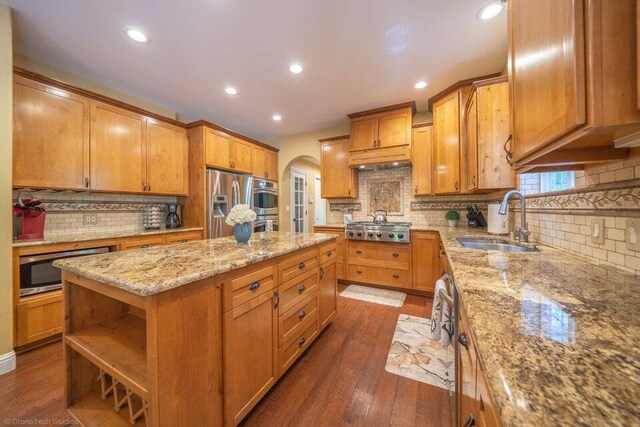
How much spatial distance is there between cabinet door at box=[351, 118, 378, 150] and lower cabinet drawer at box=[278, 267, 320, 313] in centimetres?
232

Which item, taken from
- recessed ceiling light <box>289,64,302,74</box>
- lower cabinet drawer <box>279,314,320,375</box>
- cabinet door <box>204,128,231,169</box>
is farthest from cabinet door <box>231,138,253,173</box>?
lower cabinet drawer <box>279,314,320,375</box>

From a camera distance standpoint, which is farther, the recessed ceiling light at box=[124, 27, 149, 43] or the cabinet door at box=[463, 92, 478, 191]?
the cabinet door at box=[463, 92, 478, 191]

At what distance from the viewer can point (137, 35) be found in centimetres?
206

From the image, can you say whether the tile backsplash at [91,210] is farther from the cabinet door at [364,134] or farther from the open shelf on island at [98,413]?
the cabinet door at [364,134]

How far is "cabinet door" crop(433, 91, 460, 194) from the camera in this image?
293 centimetres

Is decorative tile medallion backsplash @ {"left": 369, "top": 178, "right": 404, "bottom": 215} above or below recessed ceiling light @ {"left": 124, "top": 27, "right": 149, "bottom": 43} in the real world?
below

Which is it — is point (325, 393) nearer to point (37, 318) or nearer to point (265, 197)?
point (37, 318)

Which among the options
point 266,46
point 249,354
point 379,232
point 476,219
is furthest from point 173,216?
point 476,219

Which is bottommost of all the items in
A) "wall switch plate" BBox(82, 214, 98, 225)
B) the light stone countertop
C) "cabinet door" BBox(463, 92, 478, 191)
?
the light stone countertop

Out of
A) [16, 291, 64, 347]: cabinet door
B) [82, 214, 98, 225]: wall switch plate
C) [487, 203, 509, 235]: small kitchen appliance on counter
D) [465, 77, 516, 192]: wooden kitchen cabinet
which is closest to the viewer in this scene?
[16, 291, 64, 347]: cabinet door

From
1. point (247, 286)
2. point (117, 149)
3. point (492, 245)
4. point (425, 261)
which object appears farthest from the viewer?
point (425, 261)

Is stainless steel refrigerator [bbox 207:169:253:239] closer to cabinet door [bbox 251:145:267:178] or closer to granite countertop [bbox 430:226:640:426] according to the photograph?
cabinet door [bbox 251:145:267:178]

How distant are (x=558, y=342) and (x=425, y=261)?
2.85 metres

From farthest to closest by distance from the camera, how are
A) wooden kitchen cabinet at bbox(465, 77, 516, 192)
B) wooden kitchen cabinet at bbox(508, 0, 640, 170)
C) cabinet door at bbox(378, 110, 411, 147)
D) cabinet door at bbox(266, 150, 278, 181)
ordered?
1. cabinet door at bbox(266, 150, 278, 181)
2. cabinet door at bbox(378, 110, 411, 147)
3. wooden kitchen cabinet at bbox(465, 77, 516, 192)
4. wooden kitchen cabinet at bbox(508, 0, 640, 170)
